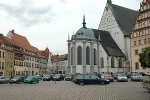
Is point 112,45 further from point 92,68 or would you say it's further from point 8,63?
point 8,63

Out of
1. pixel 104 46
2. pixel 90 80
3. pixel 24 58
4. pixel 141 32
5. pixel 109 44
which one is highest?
pixel 141 32

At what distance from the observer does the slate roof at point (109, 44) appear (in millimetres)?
73562

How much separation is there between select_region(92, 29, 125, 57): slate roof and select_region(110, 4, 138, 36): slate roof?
17.2 feet

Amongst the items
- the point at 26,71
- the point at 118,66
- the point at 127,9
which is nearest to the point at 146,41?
the point at 118,66

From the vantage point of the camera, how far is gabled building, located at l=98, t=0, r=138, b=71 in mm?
76312

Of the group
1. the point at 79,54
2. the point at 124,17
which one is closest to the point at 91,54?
the point at 79,54

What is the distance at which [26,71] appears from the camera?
77875mm

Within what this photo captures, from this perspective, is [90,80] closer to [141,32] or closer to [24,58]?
[141,32]

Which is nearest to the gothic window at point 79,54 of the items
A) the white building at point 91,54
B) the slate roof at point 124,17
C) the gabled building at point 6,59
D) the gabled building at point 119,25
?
the white building at point 91,54

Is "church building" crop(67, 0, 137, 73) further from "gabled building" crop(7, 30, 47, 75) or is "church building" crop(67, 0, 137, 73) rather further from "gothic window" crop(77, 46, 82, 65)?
"gabled building" crop(7, 30, 47, 75)

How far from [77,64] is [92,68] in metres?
5.03

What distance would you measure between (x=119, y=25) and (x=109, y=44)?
7499 millimetres

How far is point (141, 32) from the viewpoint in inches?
2239

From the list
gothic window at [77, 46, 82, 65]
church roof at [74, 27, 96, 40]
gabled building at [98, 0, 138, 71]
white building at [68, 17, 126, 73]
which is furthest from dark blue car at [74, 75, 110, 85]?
gabled building at [98, 0, 138, 71]
